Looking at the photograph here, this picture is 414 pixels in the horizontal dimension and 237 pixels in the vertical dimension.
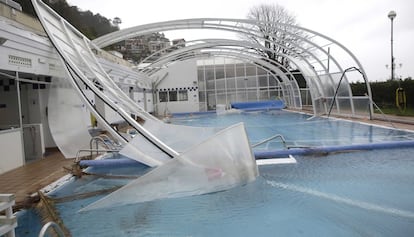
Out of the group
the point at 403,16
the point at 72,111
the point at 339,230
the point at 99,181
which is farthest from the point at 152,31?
the point at 403,16

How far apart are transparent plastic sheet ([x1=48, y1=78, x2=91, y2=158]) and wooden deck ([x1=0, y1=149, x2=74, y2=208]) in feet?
1.25

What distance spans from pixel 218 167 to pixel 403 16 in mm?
18660

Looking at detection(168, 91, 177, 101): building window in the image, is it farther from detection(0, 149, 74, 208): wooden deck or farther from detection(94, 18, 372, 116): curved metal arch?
detection(0, 149, 74, 208): wooden deck

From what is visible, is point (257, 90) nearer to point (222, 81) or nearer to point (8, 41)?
point (222, 81)

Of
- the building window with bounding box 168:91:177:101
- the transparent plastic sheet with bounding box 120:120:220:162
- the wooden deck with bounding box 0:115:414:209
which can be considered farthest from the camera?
the building window with bounding box 168:91:177:101

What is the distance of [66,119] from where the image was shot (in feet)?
25.9

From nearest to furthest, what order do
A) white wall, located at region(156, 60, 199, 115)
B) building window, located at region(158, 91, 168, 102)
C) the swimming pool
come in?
the swimming pool → white wall, located at region(156, 60, 199, 115) → building window, located at region(158, 91, 168, 102)

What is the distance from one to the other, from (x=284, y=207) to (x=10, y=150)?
5202 mm

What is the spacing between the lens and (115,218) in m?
4.22

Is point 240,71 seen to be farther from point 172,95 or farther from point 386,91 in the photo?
point 386,91

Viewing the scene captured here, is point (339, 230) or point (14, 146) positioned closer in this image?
point (339, 230)

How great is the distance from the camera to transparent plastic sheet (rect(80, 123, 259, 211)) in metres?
4.25

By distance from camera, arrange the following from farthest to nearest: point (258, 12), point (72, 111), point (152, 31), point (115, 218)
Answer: point (258, 12) → point (152, 31) → point (72, 111) → point (115, 218)

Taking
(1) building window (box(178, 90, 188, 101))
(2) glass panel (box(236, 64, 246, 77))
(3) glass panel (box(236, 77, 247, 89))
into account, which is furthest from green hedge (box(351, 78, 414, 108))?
(1) building window (box(178, 90, 188, 101))
